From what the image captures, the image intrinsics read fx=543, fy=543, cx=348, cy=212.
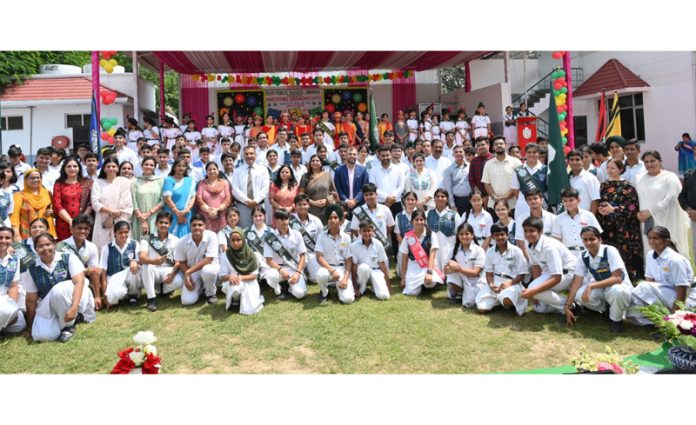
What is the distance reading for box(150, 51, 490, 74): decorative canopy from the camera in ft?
36.9

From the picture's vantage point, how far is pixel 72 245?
5211mm

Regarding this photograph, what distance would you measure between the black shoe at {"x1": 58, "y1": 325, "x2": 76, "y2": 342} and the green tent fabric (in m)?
3.58

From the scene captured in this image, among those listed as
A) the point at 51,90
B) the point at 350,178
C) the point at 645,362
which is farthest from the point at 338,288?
the point at 51,90

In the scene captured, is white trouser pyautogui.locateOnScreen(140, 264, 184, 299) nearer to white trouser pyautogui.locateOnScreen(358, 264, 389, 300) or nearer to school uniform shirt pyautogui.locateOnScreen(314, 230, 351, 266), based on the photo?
school uniform shirt pyautogui.locateOnScreen(314, 230, 351, 266)

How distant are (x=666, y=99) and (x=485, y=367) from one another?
41.7 ft

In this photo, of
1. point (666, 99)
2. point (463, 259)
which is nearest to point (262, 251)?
point (463, 259)

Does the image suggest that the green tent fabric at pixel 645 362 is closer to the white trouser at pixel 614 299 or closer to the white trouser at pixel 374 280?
the white trouser at pixel 614 299

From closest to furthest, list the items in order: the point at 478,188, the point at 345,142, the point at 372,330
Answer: the point at 372,330, the point at 478,188, the point at 345,142

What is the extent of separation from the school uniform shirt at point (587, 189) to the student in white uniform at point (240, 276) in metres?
3.42

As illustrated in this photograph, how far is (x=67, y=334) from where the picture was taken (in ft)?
15.0

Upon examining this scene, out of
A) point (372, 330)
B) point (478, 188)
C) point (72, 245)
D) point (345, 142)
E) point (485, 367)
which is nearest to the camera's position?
point (485, 367)

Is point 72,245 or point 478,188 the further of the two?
point 478,188

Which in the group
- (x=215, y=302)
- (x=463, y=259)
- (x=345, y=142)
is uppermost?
(x=345, y=142)

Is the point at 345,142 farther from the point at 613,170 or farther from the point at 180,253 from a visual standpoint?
the point at 613,170
